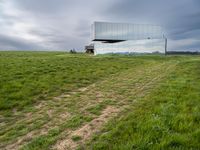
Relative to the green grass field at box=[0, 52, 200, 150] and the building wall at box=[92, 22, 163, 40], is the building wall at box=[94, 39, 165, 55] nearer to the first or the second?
the building wall at box=[92, 22, 163, 40]

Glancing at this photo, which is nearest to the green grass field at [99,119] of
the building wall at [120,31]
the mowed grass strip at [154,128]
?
the mowed grass strip at [154,128]

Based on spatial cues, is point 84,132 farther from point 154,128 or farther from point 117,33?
point 117,33

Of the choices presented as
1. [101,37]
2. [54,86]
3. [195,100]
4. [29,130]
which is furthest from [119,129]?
[101,37]

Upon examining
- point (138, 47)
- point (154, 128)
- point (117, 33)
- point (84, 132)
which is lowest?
point (84, 132)

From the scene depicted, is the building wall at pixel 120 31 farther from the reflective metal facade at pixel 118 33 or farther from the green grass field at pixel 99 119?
the green grass field at pixel 99 119

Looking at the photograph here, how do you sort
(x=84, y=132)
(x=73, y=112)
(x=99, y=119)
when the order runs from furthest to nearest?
(x=73, y=112) < (x=99, y=119) < (x=84, y=132)

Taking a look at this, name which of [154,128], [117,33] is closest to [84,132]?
[154,128]

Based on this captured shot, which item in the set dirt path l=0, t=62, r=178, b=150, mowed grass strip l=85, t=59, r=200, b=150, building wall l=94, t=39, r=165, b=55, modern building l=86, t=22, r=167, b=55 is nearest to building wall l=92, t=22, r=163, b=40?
modern building l=86, t=22, r=167, b=55

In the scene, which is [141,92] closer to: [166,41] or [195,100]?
[195,100]

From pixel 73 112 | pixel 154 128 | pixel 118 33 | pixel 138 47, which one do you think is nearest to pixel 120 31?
pixel 118 33

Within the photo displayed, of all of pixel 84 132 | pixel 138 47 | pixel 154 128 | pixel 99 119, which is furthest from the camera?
pixel 138 47

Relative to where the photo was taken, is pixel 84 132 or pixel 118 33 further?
pixel 118 33

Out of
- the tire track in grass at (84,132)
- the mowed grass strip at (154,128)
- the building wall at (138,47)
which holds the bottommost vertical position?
the tire track in grass at (84,132)

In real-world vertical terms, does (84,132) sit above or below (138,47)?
below
